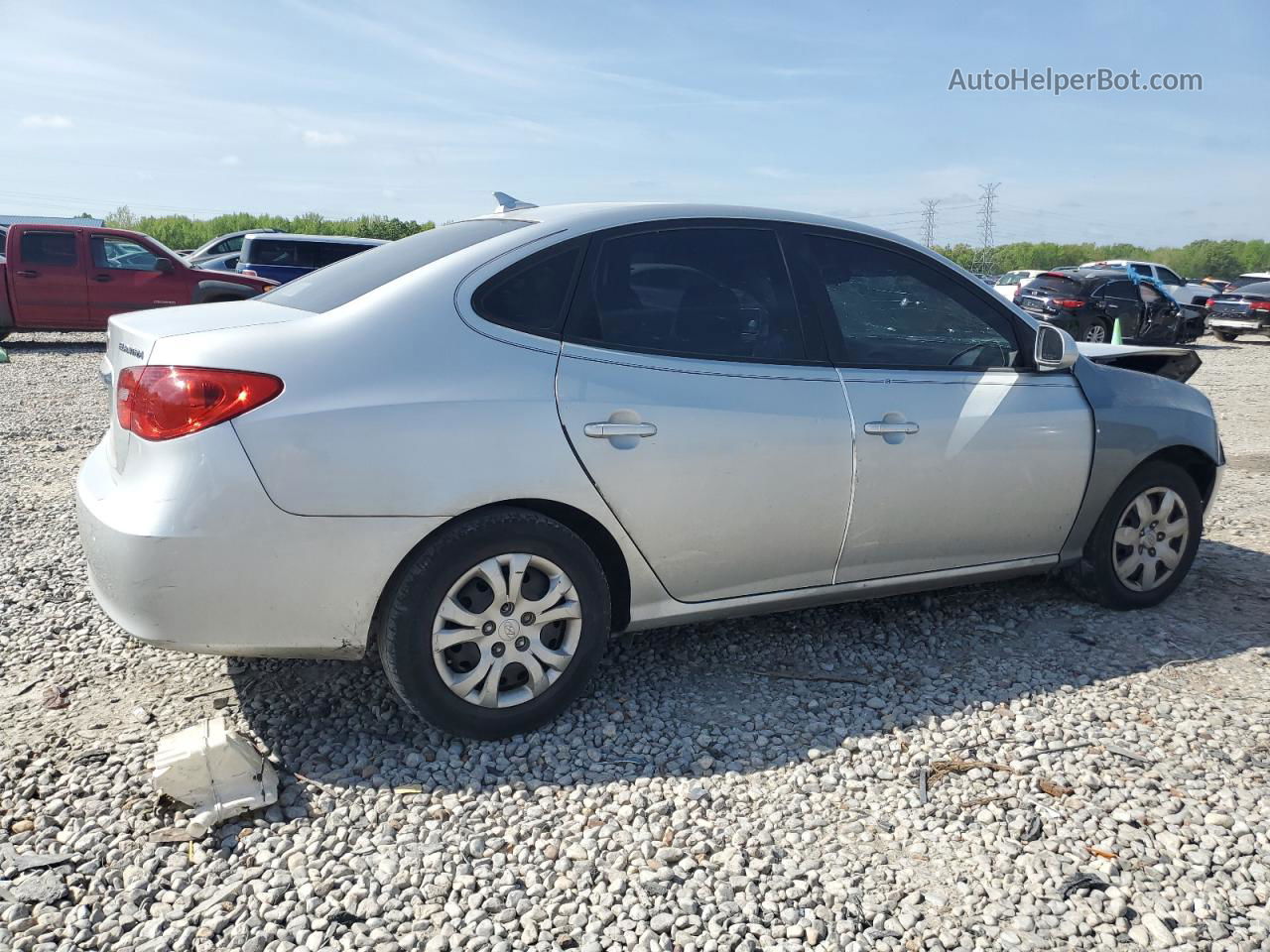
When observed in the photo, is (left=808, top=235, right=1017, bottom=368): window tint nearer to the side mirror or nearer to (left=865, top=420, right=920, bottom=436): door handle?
the side mirror

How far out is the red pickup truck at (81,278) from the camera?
1496 centimetres

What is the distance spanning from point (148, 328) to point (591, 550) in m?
1.55

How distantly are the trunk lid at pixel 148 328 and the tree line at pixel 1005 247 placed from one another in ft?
142

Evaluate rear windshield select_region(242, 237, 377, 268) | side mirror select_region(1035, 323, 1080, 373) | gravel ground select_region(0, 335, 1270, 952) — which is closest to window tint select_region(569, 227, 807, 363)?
side mirror select_region(1035, 323, 1080, 373)

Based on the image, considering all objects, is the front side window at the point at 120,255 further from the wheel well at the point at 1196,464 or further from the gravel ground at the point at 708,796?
the wheel well at the point at 1196,464

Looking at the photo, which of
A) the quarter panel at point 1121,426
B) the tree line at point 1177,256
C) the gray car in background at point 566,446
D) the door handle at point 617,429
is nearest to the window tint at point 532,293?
the gray car in background at point 566,446

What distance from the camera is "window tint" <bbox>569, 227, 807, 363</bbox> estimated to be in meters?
3.46

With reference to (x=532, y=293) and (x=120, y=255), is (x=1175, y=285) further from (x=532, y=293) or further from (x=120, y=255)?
(x=532, y=293)

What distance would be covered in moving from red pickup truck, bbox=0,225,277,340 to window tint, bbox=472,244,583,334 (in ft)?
42.1

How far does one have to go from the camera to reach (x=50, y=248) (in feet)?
49.5

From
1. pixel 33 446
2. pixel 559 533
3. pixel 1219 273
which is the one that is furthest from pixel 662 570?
pixel 1219 273

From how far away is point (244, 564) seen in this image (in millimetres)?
2914

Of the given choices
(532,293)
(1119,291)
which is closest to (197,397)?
(532,293)

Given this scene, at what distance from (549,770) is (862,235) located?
2328 millimetres
